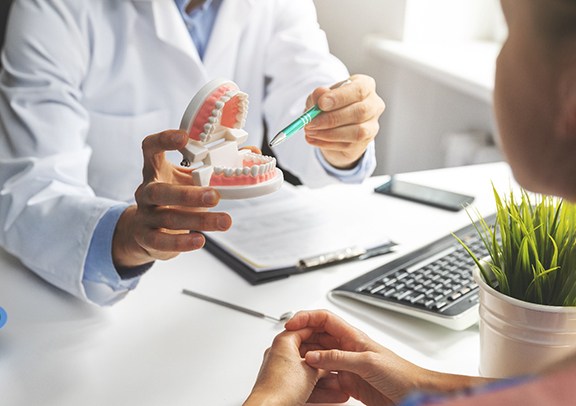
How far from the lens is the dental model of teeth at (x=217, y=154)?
73 cm

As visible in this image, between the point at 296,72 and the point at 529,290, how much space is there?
0.81 meters

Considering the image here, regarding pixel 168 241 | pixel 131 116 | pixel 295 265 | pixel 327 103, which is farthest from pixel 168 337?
pixel 131 116

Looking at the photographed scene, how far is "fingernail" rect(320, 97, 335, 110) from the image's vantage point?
3.17 feet

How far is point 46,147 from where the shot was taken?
3.56 ft

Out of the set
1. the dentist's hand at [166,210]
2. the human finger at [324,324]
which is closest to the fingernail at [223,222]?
the dentist's hand at [166,210]

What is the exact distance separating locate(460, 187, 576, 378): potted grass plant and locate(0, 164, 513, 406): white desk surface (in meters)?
0.10

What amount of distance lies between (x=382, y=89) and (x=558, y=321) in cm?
167

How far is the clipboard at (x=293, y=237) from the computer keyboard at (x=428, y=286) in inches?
3.2

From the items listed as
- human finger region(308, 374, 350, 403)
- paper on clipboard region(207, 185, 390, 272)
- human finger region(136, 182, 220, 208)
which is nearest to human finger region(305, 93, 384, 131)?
paper on clipboard region(207, 185, 390, 272)

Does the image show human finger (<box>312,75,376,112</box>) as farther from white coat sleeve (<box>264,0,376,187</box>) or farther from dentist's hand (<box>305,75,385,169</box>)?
white coat sleeve (<box>264,0,376,187</box>)

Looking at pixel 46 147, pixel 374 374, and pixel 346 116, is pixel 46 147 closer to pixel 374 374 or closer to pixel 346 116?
pixel 346 116

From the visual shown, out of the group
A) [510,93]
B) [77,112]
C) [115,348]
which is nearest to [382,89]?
[77,112]

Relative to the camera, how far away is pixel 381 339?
2.79 feet

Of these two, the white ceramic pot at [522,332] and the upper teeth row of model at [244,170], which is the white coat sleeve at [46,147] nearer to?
the upper teeth row of model at [244,170]
